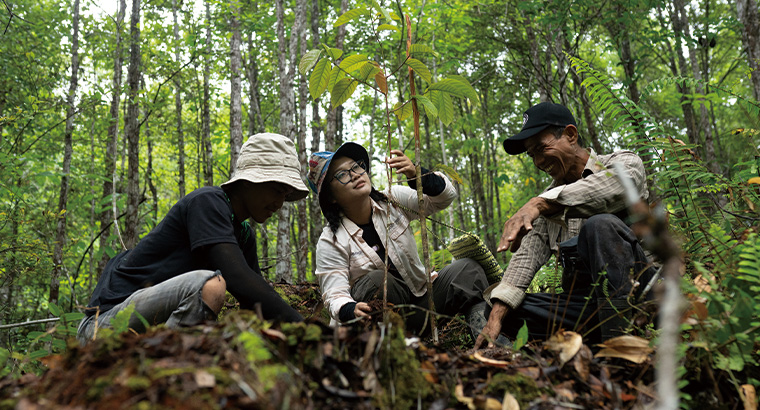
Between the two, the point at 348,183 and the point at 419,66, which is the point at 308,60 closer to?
the point at 419,66

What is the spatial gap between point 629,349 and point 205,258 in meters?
2.56

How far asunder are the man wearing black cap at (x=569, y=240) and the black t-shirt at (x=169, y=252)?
185cm

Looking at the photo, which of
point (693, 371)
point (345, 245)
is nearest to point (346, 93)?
point (345, 245)

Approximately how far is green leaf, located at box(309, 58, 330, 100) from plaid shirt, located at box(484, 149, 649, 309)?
1.52 metres

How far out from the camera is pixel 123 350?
145cm

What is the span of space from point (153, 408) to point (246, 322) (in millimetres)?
579

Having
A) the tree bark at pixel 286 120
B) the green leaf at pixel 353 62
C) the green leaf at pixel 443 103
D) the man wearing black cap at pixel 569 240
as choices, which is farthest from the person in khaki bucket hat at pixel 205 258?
the tree bark at pixel 286 120

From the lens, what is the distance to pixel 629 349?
1.98 m

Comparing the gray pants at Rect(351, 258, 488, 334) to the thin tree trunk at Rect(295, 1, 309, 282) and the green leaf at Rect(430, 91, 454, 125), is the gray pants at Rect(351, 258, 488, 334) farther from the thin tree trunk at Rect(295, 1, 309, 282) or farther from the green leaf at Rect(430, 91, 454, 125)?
the thin tree trunk at Rect(295, 1, 309, 282)

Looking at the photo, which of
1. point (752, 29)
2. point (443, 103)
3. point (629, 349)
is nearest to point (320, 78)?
point (443, 103)

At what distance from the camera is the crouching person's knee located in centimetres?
291

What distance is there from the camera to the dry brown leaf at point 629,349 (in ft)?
6.33

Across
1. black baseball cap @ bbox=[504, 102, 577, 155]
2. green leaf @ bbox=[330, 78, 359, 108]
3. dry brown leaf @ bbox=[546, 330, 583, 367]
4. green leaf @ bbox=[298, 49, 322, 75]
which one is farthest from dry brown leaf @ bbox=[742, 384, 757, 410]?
green leaf @ bbox=[298, 49, 322, 75]

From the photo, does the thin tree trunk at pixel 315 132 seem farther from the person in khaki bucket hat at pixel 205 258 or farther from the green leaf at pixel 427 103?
the green leaf at pixel 427 103
